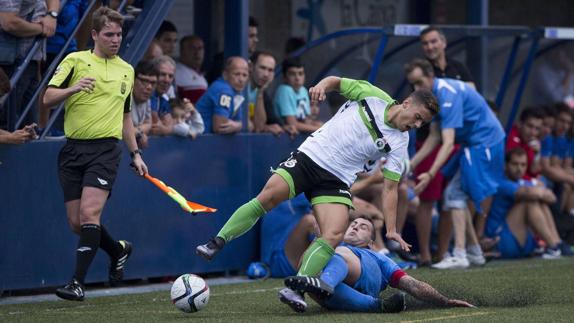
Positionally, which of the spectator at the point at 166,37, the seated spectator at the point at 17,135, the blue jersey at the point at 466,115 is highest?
the spectator at the point at 166,37

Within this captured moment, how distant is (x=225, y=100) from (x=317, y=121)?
1.70 m

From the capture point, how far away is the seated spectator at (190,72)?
12734 millimetres

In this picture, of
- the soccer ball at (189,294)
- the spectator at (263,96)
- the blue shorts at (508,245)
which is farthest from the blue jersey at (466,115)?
the soccer ball at (189,294)

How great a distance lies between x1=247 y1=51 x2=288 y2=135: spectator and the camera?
1265 centimetres

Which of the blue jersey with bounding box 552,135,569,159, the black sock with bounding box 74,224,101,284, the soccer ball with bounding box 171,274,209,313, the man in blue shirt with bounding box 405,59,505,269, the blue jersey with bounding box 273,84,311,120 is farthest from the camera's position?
the blue jersey with bounding box 552,135,569,159

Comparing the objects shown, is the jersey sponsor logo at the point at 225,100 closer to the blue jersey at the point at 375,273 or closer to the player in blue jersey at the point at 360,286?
the player in blue jersey at the point at 360,286

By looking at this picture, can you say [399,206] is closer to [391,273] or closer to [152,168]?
[152,168]

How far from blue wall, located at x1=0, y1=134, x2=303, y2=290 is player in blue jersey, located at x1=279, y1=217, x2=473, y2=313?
8.92 feet

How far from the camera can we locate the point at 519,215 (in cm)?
1438

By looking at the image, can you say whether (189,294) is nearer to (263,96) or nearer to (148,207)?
(148,207)

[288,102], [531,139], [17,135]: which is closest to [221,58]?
[288,102]

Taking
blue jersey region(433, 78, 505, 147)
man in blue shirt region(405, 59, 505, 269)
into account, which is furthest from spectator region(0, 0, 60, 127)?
blue jersey region(433, 78, 505, 147)

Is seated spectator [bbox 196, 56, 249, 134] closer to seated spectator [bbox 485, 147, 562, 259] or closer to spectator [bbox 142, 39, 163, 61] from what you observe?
spectator [bbox 142, 39, 163, 61]

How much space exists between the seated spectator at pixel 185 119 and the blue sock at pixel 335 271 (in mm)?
3151
